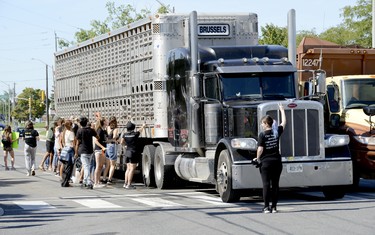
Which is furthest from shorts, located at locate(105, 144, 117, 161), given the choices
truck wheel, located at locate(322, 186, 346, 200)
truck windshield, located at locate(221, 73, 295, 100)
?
truck wheel, located at locate(322, 186, 346, 200)

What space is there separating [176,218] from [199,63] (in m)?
4.97

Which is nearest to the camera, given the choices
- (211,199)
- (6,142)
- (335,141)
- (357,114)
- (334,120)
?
(335,141)

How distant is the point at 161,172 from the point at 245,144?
16.1 ft

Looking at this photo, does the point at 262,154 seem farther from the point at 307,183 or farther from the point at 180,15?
the point at 180,15

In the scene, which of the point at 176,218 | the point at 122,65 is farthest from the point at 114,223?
the point at 122,65

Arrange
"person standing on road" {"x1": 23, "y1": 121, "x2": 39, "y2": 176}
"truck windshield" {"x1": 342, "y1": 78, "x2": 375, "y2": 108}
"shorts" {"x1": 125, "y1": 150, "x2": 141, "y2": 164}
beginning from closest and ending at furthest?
"truck windshield" {"x1": 342, "y1": 78, "x2": 375, "y2": 108} < "shorts" {"x1": 125, "y1": 150, "x2": 141, "y2": 164} < "person standing on road" {"x1": 23, "y1": 121, "x2": 39, "y2": 176}

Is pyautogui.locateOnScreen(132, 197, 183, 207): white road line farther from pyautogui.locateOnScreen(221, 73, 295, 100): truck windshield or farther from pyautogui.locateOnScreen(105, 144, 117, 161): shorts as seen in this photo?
pyautogui.locateOnScreen(105, 144, 117, 161): shorts

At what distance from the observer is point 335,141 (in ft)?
53.1

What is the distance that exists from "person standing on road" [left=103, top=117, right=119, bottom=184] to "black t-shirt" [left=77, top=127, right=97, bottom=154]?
1.33 meters

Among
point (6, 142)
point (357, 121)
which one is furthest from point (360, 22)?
point (357, 121)

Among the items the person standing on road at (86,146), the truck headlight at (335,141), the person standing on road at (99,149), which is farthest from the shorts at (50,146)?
the truck headlight at (335,141)

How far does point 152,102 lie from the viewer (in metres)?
20.7

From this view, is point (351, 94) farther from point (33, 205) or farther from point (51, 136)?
point (51, 136)

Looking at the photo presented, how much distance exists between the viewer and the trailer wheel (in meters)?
19.9
